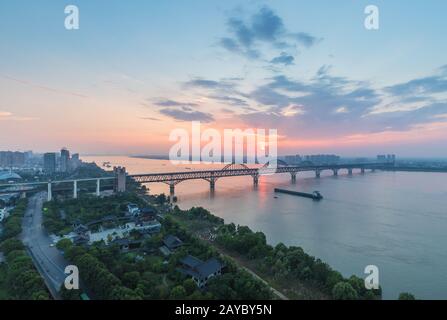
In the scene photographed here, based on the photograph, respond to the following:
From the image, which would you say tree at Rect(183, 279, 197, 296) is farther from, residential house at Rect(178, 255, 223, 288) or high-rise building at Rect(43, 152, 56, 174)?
high-rise building at Rect(43, 152, 56, 174)

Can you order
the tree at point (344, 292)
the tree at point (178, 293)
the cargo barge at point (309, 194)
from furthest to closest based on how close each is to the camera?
1. the cargo barge at point (309, 194)
2. the tree at point (344, 292)
3. the tree at point (178, 293)

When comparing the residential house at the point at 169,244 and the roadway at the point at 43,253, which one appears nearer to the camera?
the roadway at the point at 43,253

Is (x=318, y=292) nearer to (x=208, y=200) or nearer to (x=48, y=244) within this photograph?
(x=48, y=244)

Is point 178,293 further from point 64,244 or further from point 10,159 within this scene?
point 10,159

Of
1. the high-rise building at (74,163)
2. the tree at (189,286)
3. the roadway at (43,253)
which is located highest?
the high-rise building at (74,163)

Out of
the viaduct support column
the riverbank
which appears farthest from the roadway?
the viaduct support column

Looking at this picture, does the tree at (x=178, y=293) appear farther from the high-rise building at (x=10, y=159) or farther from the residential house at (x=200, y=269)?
the high-rise building at (x=10, y=159)

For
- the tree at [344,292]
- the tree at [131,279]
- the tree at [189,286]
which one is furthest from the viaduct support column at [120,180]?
the tree at [344,292]

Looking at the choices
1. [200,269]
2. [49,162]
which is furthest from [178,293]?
[49,162]
